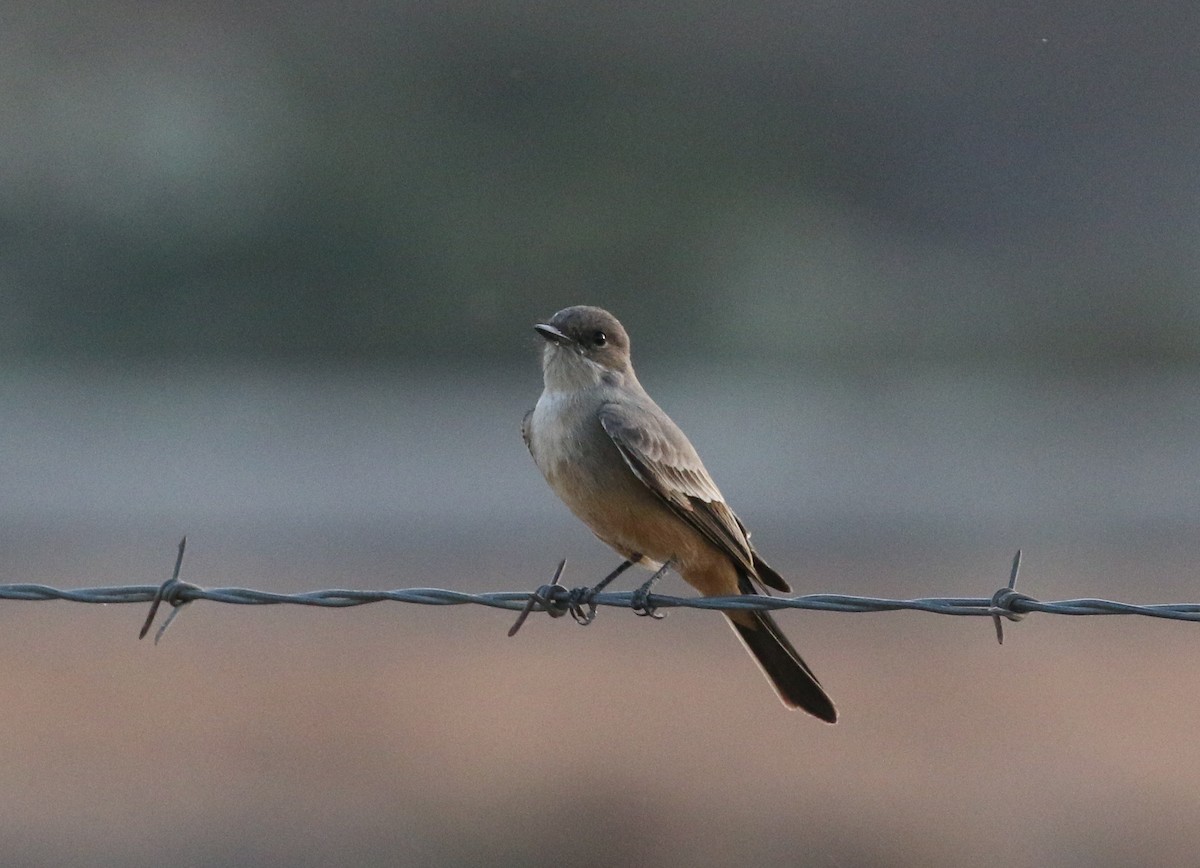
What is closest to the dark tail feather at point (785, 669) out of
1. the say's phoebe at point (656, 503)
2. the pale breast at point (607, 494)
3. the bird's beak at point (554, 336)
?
the say's phoebe at point (656, 503)

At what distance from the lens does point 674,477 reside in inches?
250

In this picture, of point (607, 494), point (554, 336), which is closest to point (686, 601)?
point (607, 494)

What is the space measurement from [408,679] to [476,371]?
76.0ft

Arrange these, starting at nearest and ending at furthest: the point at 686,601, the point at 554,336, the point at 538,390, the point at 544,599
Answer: the point at 686,601 → the point at 544,599 → the point at 554,336 → the point at 538,390

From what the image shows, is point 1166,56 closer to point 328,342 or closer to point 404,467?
point 328,342

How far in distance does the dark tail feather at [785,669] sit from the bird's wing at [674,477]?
0.70 ft

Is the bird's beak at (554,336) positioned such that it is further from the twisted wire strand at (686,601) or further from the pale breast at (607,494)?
the twisted wire strand at (686,601)

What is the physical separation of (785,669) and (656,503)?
0.79 meters

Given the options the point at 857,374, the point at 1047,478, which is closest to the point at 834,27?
the point at 857,374

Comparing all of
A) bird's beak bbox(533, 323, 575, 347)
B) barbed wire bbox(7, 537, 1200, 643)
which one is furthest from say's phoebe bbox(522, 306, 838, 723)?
barbed wire bbox(7, 537, 1200, 643)

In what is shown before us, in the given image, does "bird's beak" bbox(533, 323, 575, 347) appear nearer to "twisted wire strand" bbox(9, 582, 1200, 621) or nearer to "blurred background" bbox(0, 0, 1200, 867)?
"twisted wire strand" bbox(9, 582, 1200, 621)

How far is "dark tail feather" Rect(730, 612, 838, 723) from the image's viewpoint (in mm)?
6145

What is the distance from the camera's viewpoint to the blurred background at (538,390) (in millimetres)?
10469

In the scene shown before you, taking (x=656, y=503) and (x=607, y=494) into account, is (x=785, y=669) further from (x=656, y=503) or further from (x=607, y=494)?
(x=607, y=494)
